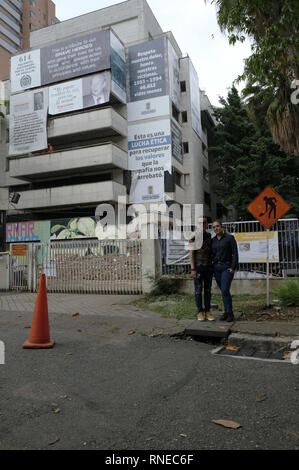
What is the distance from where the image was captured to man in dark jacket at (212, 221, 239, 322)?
20.1 feet

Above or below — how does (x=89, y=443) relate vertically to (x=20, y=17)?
below

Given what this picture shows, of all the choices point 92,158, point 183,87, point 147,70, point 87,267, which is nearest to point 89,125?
point 92,158

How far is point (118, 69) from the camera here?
96.0 feet

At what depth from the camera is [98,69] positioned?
28594mm

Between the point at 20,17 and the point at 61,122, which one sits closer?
the point at 61,122

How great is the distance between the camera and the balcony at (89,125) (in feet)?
92.9

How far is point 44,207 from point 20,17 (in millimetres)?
51229

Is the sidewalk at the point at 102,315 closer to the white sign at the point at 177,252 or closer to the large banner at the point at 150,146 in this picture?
the white sign at the point at 177,252

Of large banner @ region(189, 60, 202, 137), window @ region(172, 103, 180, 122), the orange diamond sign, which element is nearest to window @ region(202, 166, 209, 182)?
large banner @ region(189, 60, 202, 137)

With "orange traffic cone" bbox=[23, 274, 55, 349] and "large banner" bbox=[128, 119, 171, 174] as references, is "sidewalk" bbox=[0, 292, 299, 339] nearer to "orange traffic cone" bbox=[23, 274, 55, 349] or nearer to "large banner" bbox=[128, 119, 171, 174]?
"orange traffic cone" bbox=[23, 274, 55, 349]

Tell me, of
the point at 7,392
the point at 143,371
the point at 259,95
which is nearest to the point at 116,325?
the point at 143,371

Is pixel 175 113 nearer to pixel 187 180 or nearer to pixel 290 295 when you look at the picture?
pixel 187 180

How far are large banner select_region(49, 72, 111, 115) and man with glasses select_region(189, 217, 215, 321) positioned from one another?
24584 millimetres

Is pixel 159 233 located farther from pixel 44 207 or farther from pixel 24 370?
pixel 44 207
